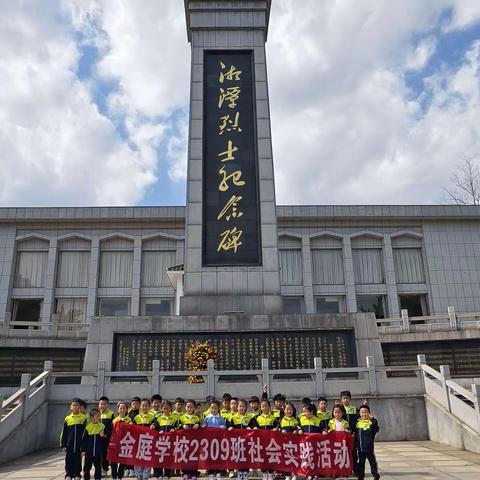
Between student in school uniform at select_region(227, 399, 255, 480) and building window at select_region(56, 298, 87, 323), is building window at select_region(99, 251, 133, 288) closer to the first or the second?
building window at select_region(56, 298, 87, 323)

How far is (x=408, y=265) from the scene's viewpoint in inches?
1187

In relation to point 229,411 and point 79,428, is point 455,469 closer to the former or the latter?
point 229,411

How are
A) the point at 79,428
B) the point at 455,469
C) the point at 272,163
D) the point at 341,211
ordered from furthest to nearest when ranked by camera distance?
the point at 341,211, the point at 272,163, the point at 455,469, the point at 79,428

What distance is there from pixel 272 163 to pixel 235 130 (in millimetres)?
1695

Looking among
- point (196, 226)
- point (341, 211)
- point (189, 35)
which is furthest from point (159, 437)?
point (341, 211)

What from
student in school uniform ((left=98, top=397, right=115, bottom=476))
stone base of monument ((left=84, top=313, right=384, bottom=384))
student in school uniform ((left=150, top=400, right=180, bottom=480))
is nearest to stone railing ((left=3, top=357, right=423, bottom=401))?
stone base of monument ((left=84, top=313, right=384, bottom=384))

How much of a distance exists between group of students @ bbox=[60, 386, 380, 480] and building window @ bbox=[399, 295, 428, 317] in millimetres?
23855

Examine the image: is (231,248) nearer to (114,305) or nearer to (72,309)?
(114,305)

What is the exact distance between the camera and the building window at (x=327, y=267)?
2961 cm

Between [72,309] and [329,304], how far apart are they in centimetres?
1565

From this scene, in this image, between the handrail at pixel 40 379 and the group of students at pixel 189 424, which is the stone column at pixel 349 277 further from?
the group of students at pixel 189 424

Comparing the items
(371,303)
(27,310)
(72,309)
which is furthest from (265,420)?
(27,310)

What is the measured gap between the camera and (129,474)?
7617mm

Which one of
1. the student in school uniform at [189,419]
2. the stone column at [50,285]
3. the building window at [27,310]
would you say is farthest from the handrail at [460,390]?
the building window at [27,310]
